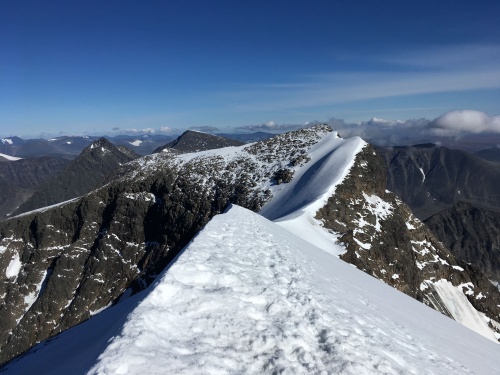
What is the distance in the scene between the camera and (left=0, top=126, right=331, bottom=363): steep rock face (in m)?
58.0

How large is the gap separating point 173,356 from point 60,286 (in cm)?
7227

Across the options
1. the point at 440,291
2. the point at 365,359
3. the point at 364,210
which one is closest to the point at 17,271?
the point at 364,210

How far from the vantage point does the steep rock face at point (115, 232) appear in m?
58.0

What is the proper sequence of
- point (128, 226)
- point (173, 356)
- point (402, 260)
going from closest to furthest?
point (173, 356), point (402, 260), point (128, 226)

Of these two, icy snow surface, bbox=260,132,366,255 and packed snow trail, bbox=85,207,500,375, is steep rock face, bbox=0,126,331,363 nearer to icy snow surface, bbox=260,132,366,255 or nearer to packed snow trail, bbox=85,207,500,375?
icy snow surface, bbox=260,132,366,255

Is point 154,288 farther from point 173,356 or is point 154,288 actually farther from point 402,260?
point 402,260

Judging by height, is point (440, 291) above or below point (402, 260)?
below

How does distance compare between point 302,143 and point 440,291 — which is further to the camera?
point 302,143

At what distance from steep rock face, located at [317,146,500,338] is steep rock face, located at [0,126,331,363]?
549 inches

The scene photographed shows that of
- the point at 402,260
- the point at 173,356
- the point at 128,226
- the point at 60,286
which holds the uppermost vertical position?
the point at 173,356

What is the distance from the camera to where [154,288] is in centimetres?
639

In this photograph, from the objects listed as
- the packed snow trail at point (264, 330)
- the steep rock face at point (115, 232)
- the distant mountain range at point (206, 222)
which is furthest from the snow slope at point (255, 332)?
the steep rock face at point (115, 232)

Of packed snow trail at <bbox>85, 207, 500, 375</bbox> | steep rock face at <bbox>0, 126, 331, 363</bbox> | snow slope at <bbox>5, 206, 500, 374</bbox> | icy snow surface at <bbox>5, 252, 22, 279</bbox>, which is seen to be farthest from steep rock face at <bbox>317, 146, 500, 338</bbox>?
icy snow surface at <bbox>5, 252, 22, 279</bbox>

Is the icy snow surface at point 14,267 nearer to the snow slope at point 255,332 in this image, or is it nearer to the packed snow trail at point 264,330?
the snow slope at point 255,332
